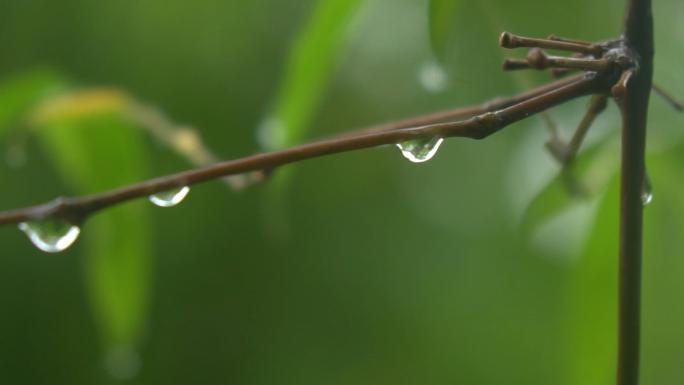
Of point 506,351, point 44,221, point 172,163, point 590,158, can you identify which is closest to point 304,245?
point 172,163

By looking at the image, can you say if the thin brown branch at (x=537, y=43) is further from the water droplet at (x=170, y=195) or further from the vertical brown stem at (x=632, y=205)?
the water droplet at (x=170, y=195)

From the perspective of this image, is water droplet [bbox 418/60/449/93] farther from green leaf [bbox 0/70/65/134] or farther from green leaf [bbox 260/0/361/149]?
green leaf [bbox 0/70/65/134]

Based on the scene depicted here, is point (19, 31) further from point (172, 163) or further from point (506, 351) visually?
point (506, 351)

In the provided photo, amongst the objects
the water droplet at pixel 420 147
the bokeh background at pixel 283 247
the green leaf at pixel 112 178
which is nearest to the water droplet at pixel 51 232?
the water droplet at pixel 420 147

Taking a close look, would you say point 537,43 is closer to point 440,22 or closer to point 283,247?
point 440,22

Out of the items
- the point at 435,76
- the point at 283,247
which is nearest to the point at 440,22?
the point at 435,76

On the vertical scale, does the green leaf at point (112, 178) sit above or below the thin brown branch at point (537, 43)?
above
